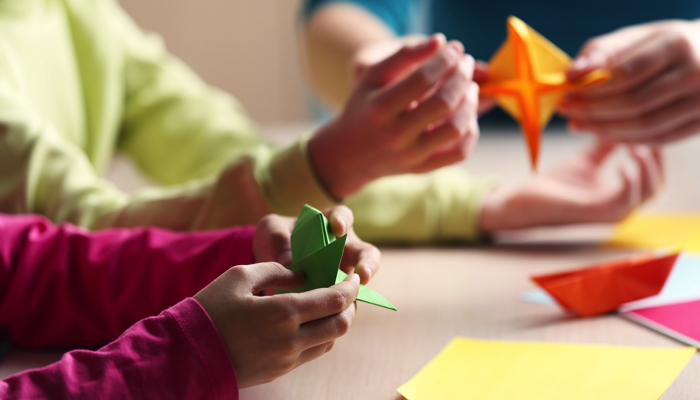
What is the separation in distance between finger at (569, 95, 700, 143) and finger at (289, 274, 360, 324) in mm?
391

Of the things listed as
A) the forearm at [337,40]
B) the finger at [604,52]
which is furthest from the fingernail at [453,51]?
the forearm at [337,40]

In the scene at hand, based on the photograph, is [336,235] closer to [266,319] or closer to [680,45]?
[266,319]

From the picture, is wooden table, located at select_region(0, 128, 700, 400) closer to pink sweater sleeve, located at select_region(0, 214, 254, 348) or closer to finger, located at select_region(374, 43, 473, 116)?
pink sweater sleeve, located at select_region(0, 214, 254, 348)

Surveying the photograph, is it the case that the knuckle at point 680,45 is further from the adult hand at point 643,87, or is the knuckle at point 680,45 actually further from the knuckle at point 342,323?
the knuckle at point 342,323

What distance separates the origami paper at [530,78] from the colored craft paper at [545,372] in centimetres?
18

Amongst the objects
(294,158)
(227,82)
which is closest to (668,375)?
(294,158)

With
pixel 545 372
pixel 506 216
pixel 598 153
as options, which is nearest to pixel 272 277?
pixel 545 372

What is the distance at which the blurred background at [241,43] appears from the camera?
1957mm

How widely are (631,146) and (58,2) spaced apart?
0.61 meters

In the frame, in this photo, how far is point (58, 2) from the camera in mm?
628

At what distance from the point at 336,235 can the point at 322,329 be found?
0.05 meters

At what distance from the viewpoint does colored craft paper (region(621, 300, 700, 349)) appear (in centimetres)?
35

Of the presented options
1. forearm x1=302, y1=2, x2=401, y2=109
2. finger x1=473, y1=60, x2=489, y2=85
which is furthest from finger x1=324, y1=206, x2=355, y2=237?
forearm x1=302, y1=2, x2=401, y2=109

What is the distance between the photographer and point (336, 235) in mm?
295
